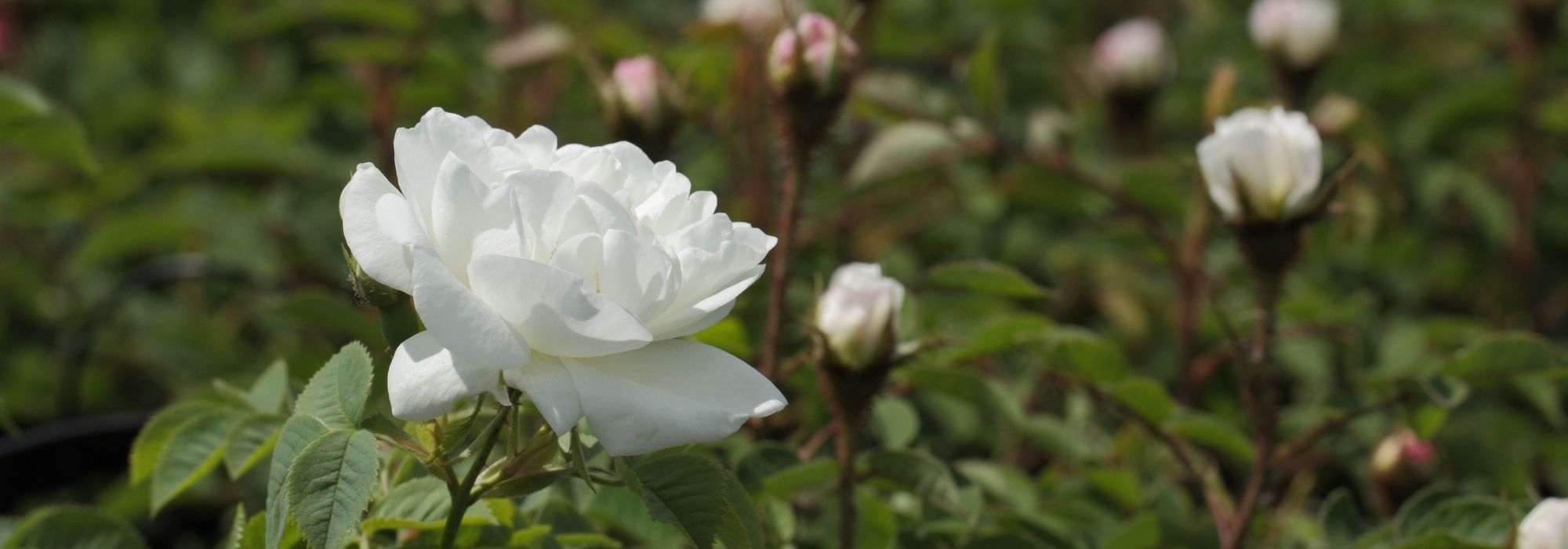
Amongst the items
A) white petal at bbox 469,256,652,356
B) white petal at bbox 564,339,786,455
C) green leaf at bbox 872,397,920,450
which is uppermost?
white petal at bbox 469,256,652,356

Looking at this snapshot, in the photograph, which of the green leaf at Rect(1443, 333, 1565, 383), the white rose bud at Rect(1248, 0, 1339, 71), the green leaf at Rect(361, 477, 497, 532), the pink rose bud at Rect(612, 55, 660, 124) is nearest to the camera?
the green leaf at Rect(361, 477, 497, 532)

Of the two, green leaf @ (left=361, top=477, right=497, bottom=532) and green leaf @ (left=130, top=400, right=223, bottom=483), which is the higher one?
green leaf @ (left=361, top=477, right=497, bottom=532)

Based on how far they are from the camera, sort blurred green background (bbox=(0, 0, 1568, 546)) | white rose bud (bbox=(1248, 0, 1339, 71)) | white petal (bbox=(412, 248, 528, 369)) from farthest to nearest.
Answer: white rose bud (bbox=(1248, 0, 1339, 71)) < blurred green background (bbox=(0, 0, 1568, 546)) < white petal (bbox=(412, 248, 528, 369))

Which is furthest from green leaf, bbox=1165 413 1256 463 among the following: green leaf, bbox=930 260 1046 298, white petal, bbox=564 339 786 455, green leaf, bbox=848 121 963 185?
white petal, bbox=564 339 786 455

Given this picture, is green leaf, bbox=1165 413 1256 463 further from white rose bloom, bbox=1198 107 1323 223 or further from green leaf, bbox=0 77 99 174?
green leaf, bbox=0 77 99 174

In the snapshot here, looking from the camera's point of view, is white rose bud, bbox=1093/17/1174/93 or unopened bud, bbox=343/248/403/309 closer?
unopened bud, bbox=343/248/403/309

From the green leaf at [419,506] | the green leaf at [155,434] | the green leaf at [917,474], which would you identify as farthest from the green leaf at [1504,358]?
the green leaf at [155,434]

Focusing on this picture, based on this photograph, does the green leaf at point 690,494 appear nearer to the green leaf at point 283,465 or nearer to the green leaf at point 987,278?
the green leaf at point 283,465
